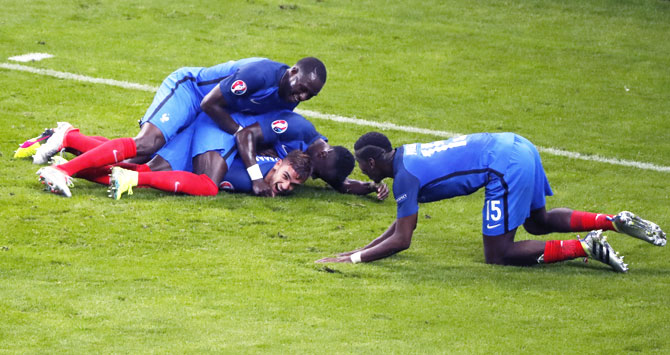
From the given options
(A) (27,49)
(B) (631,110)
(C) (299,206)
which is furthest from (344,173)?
(A) (27,49)

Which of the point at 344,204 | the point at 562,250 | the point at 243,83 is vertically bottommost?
the point at 344,204

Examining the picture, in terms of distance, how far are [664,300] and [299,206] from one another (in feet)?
11.6

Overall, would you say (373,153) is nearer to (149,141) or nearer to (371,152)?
(371,152)

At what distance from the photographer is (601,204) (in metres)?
9.82

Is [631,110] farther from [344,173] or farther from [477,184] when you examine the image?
[477,184]

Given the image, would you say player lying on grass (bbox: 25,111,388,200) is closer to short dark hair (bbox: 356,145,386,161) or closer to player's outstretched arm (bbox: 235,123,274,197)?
player's outstretched arm (bbox: 235,123,274,197)

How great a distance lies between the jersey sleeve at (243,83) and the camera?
376 inches

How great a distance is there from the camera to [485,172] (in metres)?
7.84

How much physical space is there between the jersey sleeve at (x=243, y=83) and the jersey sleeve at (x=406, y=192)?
236 centimetres

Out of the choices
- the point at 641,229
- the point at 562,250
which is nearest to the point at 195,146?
the point at 562,250

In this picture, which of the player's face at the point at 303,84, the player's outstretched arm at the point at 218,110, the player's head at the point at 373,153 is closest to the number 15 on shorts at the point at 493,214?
the player's head at the point at 373,153

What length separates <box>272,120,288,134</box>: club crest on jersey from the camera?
9.81 m

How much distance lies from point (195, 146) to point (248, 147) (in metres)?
0.52

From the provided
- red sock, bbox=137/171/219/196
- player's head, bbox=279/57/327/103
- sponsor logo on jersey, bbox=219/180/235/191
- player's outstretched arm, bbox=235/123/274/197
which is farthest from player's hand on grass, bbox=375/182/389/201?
red sock, bbox=137/171/219/196
